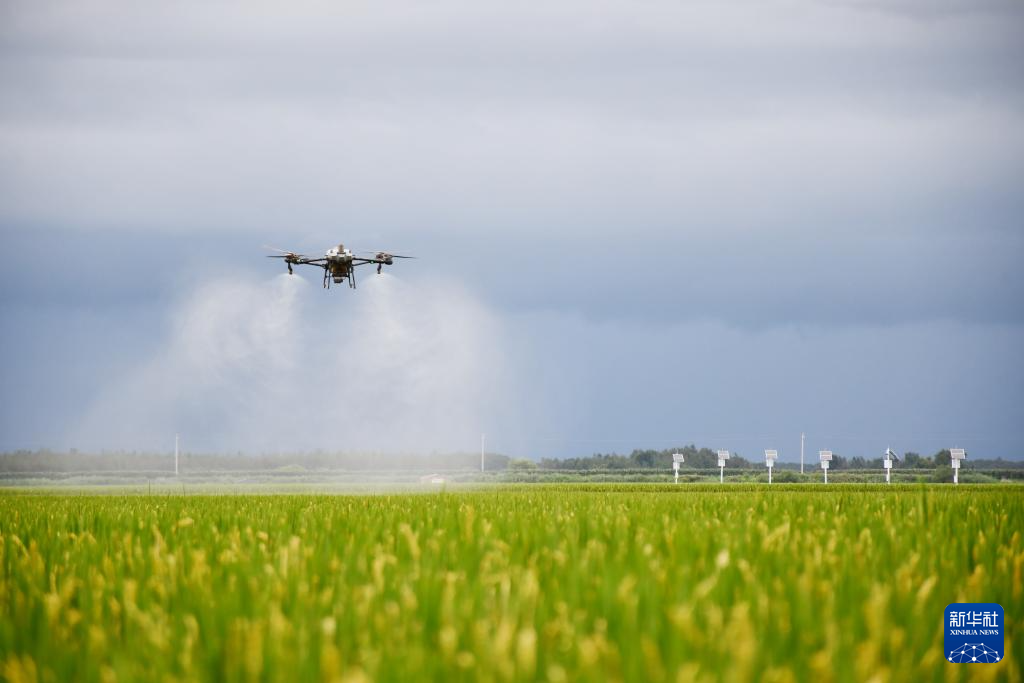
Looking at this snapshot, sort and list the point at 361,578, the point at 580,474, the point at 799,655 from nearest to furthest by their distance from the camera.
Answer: the point at 799,655 < the point at 361,578 < the point at 580,474

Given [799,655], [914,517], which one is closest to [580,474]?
[914,517]

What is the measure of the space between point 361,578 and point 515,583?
1.31 m

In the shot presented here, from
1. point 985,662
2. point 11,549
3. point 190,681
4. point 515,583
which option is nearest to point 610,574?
point 515,583

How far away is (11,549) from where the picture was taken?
1156cm

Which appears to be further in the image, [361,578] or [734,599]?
[361,578]

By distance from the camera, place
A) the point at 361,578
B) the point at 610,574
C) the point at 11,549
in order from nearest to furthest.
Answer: the point at 610,574
the point at 361,578
the point at 11,549

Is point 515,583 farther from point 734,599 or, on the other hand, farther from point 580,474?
point 580,474

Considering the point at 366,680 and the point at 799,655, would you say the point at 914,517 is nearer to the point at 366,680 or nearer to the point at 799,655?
the point at 799,655


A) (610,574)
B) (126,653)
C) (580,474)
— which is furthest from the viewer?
(580,474)

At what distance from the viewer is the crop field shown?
524 centimetres

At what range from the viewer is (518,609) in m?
6.33

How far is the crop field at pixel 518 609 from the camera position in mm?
5238

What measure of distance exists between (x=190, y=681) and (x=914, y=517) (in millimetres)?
11209

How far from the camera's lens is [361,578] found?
8164mm
